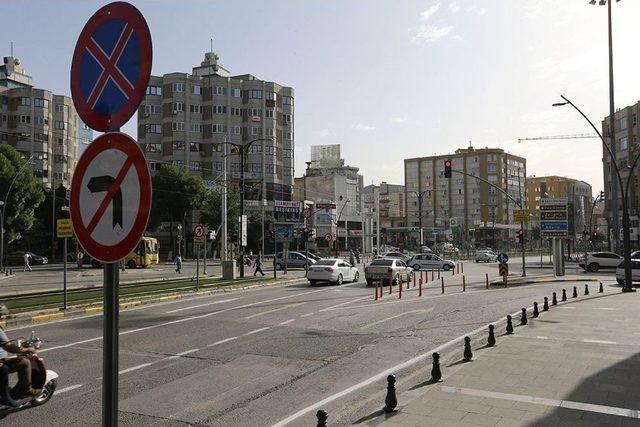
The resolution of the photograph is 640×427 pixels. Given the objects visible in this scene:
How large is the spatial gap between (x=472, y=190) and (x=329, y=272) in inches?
4374

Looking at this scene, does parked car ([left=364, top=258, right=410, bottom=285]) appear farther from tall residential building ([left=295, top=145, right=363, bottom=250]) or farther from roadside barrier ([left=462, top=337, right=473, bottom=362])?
tall residential building ([left=295, top=145, right=363, bottom=250])

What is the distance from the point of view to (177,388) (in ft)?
25.7

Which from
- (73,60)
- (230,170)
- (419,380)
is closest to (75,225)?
(73,60)

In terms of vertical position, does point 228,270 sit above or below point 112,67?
below

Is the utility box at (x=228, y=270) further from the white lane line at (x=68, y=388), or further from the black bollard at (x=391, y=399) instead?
the black bollard at (x=391, y=399)

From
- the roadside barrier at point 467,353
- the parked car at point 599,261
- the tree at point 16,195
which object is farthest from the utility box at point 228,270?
the tree at point 16,195

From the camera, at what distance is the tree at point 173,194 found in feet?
222

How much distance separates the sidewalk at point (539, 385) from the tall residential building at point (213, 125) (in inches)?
2651

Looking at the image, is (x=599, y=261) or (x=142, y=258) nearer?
(x=599, y=261)

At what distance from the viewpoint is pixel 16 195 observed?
169 ft

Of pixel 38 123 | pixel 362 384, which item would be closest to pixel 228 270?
pixel 362 384

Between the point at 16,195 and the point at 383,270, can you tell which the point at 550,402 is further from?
the point at 16,195

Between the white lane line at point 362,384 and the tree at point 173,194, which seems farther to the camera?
the tree at point 173,194

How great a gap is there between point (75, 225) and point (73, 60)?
100cm
